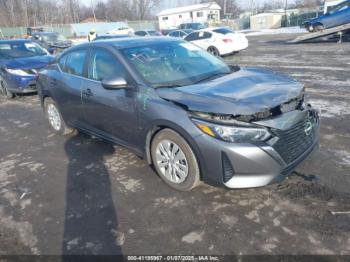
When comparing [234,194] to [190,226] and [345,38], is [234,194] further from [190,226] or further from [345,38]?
[345,38]

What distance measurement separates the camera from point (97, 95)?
4348 mm

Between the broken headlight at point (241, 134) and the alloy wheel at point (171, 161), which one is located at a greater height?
the broken headlight at point (241, 134)

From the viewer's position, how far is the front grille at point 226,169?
3.05 metres

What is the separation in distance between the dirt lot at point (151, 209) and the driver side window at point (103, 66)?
121 centimetres

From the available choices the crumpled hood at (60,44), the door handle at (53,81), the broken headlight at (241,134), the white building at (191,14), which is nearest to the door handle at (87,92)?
the door handle at (53,81)

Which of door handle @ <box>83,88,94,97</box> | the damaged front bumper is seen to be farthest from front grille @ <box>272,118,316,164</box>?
door handle @ <box>83,88,94,97</box>

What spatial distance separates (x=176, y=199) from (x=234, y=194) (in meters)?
0.65

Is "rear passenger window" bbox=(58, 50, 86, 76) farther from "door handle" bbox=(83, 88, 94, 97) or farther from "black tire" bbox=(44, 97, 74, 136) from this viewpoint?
"black tire" bbox=(44, 97, 74, 136)

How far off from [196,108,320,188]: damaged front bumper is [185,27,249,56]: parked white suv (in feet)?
43.0

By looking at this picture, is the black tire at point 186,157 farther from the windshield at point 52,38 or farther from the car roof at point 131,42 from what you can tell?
the windshield at point 52,38

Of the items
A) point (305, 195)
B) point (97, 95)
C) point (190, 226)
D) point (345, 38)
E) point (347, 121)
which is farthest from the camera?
point (345, 38)

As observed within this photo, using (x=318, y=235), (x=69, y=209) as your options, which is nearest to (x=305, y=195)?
(x=318, y=235)

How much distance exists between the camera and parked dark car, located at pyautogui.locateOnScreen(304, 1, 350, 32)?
18.4m

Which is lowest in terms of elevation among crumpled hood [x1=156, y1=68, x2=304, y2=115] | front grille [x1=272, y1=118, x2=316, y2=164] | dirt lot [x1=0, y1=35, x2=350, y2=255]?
dirt lot [x1=0, y1=35, x2=350, y2=255]
